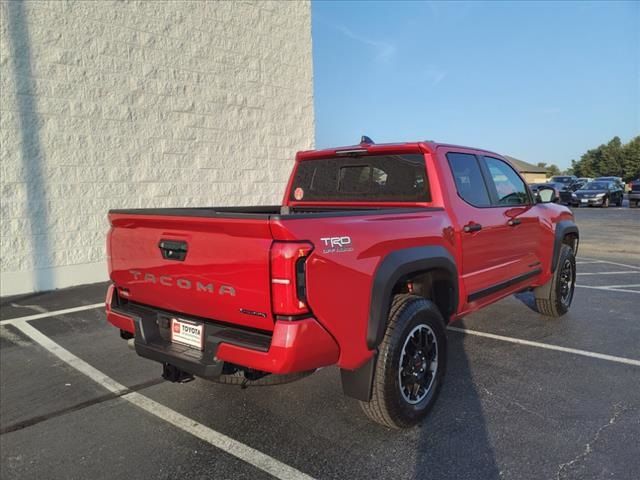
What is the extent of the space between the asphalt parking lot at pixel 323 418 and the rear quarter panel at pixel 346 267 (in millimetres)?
697

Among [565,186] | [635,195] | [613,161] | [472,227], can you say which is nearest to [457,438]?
[472,227]

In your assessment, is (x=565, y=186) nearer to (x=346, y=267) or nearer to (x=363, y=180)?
(x=363, y=180)

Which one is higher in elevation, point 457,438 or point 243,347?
point 243,347

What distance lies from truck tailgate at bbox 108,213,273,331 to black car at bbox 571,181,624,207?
28.7 m

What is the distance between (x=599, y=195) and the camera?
26844 millimetres

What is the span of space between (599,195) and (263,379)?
2888cm

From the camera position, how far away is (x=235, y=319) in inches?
106

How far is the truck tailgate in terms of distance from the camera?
8.27 ft

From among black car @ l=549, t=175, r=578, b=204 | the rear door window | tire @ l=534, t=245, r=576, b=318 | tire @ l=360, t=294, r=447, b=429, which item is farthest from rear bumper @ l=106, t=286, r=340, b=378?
black car @ l=549, t=175, r=578, b=204

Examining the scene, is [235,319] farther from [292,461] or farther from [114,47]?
[114,47]

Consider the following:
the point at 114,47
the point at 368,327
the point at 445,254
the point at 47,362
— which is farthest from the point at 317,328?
the point at 114,47

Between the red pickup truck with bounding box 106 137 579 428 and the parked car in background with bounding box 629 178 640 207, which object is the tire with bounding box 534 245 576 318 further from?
the parked car in background with bounding box 629 178 640 207

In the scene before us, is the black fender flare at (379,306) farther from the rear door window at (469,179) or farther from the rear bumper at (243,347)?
the rear door window at (469,179)

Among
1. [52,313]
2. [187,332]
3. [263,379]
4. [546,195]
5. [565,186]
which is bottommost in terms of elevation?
[52,313]
